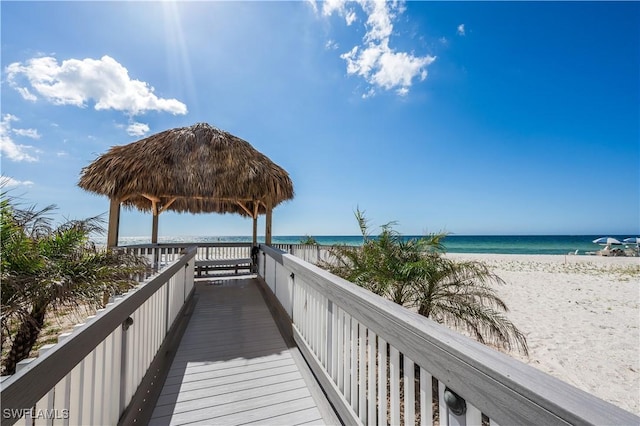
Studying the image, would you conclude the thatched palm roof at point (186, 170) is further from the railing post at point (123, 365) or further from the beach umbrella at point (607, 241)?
the beach umbrella at point (607, 241)

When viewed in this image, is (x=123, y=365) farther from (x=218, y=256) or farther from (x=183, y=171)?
(x=218, y=256)

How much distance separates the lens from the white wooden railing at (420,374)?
65 centimetres

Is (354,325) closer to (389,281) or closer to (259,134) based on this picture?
(389,281)

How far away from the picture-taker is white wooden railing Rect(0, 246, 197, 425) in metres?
0.87

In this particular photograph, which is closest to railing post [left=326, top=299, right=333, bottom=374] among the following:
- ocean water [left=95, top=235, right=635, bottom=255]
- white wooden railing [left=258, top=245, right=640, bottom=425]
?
white wooden railing [left=258, top=245, right=640, bottom=425]

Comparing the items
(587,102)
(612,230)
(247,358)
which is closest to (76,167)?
(247,358)

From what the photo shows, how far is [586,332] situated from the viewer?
532 cm

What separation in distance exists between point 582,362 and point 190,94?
11864 mm

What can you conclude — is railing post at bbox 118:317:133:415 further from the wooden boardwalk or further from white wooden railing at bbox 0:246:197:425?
the wooden boardwalk

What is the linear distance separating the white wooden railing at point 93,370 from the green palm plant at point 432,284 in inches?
107

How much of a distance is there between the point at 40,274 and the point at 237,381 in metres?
2.17

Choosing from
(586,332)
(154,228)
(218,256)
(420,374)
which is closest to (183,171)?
(218,256)

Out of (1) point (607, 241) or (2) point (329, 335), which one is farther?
(1) point (607, 241)

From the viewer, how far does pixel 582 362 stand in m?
4.15
